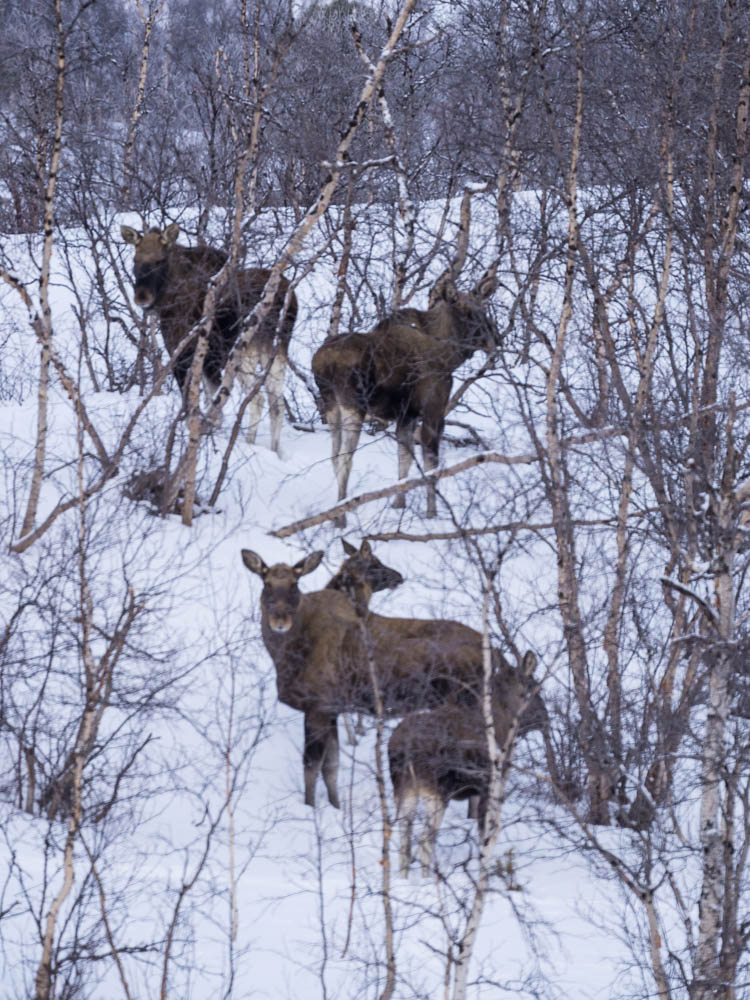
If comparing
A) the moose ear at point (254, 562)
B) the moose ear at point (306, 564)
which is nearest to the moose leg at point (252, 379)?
the moose ear at point (254, 562)

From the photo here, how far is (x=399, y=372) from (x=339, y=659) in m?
4.47

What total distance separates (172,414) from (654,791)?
582 cm

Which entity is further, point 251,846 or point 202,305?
point 202,305

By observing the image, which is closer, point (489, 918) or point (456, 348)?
point (489, 918)

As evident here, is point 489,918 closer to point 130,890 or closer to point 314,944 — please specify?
point 314,944

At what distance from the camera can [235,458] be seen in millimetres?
14305

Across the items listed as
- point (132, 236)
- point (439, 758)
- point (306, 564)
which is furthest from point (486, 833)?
point (132, 236)

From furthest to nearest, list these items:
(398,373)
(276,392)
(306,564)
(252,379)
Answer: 1. (252,379)
2. (276,392)
3. (398,373)
4. (306,564)

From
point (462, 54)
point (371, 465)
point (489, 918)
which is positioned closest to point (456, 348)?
point (371, 465)

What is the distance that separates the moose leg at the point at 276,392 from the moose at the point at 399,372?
81 centimetres

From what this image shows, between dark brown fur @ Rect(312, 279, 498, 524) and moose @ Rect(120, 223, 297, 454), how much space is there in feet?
2.68

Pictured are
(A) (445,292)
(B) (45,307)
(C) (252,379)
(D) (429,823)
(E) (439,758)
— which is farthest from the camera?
(C) (252,379)

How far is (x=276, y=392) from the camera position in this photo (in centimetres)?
1441

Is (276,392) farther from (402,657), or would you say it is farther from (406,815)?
(406,815)
